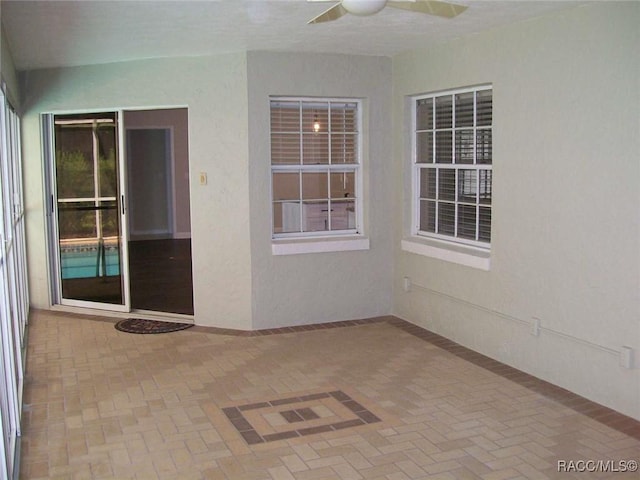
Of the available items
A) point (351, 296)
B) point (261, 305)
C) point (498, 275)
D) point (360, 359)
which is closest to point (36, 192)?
point (261, 305)

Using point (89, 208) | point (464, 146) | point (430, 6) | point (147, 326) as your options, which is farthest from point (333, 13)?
point (89, 208)

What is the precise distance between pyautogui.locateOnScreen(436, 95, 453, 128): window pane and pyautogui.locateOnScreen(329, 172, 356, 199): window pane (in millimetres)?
1107

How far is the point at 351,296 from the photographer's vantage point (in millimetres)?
7340

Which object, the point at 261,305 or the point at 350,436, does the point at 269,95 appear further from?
the point at 350,436

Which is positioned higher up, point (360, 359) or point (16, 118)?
point (16, 118)

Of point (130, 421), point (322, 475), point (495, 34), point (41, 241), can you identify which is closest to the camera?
point (322, 475)

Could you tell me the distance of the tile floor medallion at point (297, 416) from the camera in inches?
175

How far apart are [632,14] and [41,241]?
6.17 m

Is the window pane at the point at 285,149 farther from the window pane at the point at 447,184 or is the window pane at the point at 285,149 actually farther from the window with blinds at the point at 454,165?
the window pane at the point at 447,184

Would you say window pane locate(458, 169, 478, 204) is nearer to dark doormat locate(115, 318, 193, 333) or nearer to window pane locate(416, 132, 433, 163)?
window pane locate(416, 132, 433, 163)

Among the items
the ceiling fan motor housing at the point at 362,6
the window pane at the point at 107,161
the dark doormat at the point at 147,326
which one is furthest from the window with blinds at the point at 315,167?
the ceiling fan motor housing at the point at 362,6

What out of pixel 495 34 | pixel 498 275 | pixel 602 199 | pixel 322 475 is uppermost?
pixel 495 34

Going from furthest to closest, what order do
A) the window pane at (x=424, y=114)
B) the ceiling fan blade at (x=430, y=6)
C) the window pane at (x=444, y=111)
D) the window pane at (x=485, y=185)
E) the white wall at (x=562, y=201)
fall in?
the window pane at (x=424, y=114), the window pane at (x=444, y=111), the window pane at (x=485, y=185), the white wall at (x=562, y=201), the ceiling fan blade at (x=430, y=6)

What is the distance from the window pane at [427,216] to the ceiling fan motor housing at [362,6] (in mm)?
3507
